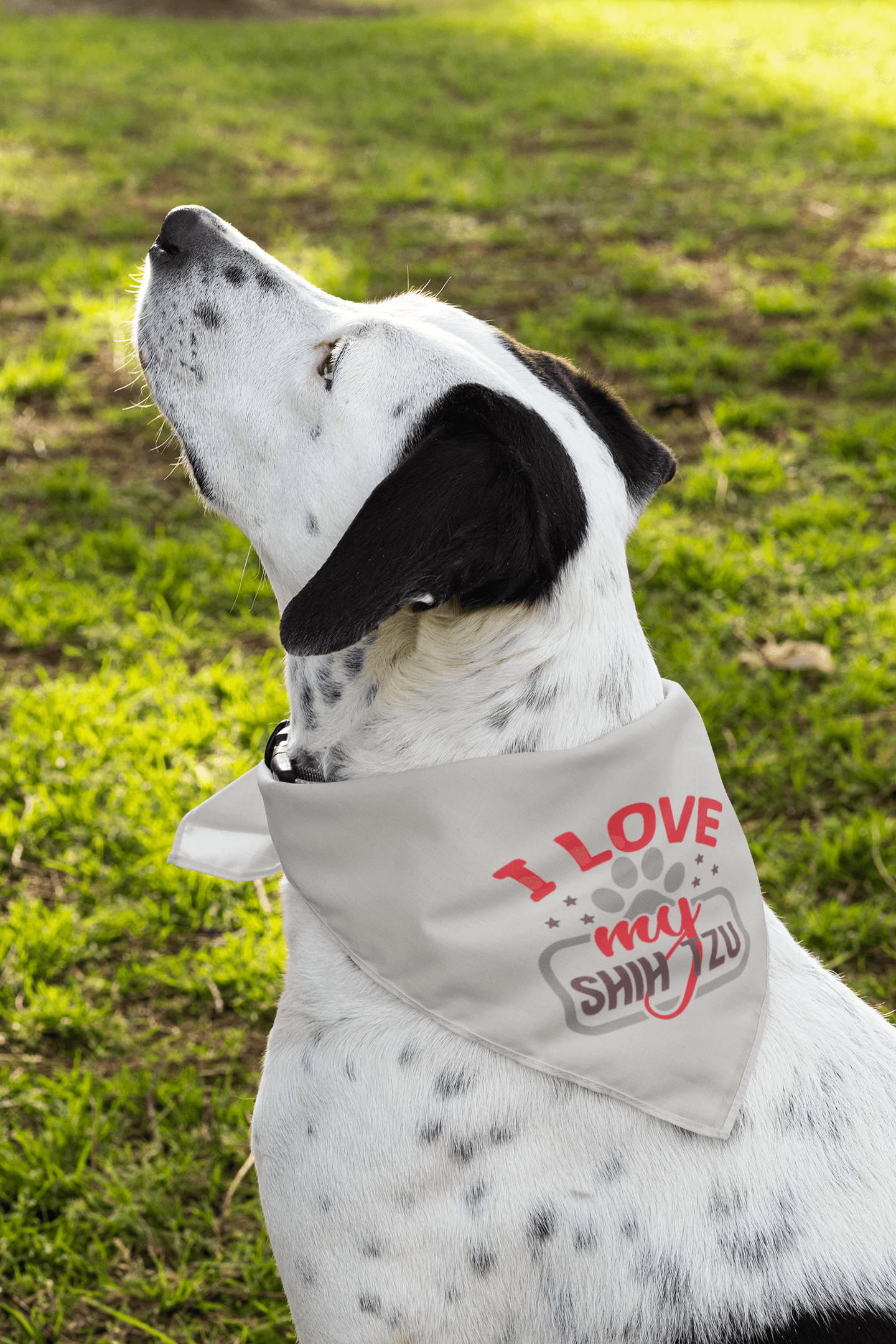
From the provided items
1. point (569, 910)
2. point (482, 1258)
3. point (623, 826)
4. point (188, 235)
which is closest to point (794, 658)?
point (623, 826)

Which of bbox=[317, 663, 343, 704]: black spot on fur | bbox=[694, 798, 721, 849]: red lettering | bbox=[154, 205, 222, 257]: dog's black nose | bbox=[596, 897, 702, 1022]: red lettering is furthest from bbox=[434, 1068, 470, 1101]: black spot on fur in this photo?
bbox=[154, 205, 222, 257]: dog's black nose

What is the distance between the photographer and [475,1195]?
5.89 feet

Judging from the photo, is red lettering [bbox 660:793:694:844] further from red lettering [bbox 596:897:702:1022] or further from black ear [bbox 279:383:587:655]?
black ear [bbox 279:383:587:655]

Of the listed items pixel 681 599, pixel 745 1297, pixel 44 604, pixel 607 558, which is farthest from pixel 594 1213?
pixel 44 604

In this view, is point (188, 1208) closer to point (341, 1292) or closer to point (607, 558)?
point (341, 1292)

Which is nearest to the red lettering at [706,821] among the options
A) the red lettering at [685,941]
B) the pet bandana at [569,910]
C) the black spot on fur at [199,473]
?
the pet bandana at [569,910]

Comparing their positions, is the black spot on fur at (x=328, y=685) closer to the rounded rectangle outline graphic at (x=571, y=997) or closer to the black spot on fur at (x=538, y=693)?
the black spot on fur at (x=538, y=693)

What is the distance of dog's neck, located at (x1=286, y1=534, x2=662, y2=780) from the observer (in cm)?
194

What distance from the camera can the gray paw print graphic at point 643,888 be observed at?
196cm

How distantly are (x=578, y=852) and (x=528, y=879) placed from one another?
4.1 inches

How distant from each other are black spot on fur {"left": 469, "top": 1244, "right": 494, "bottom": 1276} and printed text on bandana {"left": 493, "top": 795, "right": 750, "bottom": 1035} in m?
0.40

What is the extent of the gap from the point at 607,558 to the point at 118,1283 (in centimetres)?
209

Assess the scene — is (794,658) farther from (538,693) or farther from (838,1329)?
(838,1329)

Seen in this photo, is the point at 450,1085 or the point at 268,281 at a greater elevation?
the point at 268,281
